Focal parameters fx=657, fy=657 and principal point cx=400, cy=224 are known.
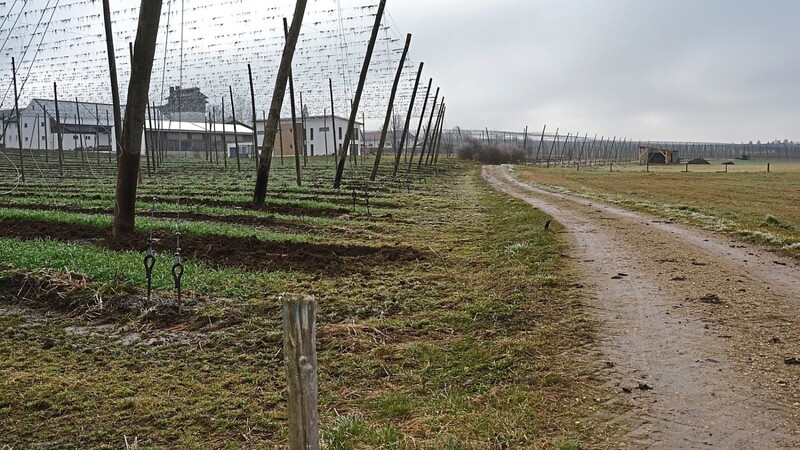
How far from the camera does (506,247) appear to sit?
1127 centimetres

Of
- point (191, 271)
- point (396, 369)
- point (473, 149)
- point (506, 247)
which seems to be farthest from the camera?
point (473, 149)

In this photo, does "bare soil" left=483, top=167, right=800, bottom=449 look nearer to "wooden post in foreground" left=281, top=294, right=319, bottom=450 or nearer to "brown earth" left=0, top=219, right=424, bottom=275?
"wooden post in foreground" left=281, top=294, right=319, bottom=450

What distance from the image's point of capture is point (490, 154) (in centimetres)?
8325

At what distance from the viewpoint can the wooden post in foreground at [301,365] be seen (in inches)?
109

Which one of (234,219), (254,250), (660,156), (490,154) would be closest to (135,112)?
(254,250)

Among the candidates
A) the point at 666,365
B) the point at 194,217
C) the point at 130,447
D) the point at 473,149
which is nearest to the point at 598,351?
the point at 666,365

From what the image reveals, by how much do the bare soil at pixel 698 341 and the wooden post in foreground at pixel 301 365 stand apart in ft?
6.40

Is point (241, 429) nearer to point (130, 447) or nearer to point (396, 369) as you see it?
point (130, 447)

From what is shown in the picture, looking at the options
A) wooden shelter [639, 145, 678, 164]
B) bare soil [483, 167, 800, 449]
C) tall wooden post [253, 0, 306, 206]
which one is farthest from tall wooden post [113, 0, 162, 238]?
wooden shelter [639, 145, 678, 164]

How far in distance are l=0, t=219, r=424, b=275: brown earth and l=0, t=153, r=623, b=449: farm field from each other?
0.05 metres

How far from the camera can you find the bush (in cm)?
8281

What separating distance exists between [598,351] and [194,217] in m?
11.0

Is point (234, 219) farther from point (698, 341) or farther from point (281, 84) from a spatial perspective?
point (698, 341)

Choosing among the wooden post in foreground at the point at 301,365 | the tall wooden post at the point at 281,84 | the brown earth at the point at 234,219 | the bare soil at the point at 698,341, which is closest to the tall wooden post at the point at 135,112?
the brown earth at the point at 234,219
